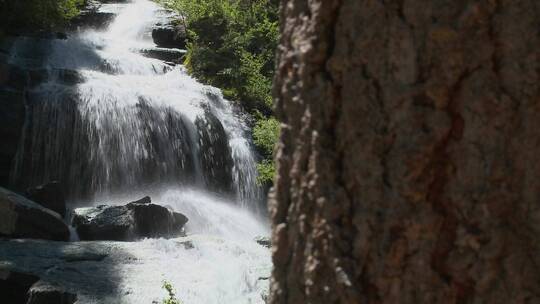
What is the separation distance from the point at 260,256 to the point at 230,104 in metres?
8.03

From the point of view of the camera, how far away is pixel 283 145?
1.80m

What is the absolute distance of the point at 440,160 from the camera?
1542mm

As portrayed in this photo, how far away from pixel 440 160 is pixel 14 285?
678cm

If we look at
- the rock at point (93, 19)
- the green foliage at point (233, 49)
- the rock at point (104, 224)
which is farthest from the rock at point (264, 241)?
the rock at point (93, 19)

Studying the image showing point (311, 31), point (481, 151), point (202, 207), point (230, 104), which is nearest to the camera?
point (481, 151)

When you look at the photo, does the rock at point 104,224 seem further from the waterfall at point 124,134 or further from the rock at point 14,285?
the waterfall at point 124,134

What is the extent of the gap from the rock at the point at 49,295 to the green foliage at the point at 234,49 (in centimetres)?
943

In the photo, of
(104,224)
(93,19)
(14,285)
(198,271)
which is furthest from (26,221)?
(93,19)

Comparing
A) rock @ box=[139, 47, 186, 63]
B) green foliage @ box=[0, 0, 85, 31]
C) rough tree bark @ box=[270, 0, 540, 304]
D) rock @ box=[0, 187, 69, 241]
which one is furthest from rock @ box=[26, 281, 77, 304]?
rock @ box=[139, 47, 186, 63]

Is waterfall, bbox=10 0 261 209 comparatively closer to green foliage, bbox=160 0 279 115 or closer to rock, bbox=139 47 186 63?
green foliage, bbox=160 0 279 115

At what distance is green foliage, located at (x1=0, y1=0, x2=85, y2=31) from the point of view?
17.6 meters

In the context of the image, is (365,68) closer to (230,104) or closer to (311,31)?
(311,31)

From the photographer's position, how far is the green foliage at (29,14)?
17.6 m

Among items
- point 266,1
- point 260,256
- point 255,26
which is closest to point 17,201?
point 260,256
